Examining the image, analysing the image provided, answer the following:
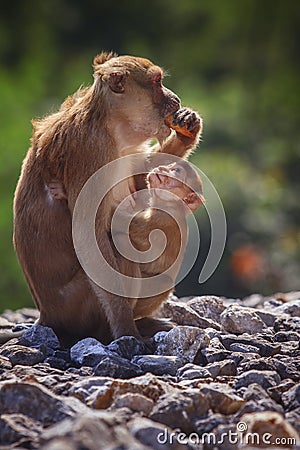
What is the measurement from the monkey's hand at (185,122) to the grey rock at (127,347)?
129 cm

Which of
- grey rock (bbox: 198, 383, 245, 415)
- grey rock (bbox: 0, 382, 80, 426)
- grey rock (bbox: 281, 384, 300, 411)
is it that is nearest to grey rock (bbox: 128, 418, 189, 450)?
grey rock (bbox: 0, 382, 80, 426)

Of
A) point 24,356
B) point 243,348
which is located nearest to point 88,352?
point 24,356

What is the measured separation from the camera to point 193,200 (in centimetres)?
522

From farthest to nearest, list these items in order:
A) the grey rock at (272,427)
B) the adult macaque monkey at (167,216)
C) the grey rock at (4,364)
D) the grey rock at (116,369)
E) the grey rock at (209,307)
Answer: the grey rock at (209,307) < the adult macaque monkey at (167,216) < the grey rock at (4,364) < the grey rock at (116,369) < the grey rock at (272,427)

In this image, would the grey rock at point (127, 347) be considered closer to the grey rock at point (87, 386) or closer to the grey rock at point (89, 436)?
the grey rock at point (87, 386)

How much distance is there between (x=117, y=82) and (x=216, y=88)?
1506 cm

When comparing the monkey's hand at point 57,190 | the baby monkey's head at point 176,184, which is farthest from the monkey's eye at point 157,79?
the monkey's hand at point 57,190

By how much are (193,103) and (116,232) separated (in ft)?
39.6

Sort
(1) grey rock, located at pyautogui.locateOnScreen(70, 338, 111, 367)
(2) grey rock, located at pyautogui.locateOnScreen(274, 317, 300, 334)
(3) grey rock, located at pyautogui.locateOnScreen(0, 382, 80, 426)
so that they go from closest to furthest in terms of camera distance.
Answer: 1. (3) grey rock, located at pyautogui.locateOnScreen(0, 382, 80, 426)
2. (1) grey rock, located at pyautogui.locateOnScreen(70, 338, 111, 367)
3. (2) grey rock, located at pyautogui.locateOnScreen(274, 317, 300, 334)

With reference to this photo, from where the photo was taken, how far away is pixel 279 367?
4359 millimetres

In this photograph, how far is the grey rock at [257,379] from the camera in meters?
4.04

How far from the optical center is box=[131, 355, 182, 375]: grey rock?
437 cm

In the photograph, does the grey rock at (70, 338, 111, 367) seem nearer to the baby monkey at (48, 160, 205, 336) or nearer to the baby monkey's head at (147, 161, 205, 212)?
the baby monkey at (48, 160, 205, 336)

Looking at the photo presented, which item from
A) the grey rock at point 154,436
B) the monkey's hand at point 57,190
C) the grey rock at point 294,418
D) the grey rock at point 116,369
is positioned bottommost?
the grey rock at point 154,436
